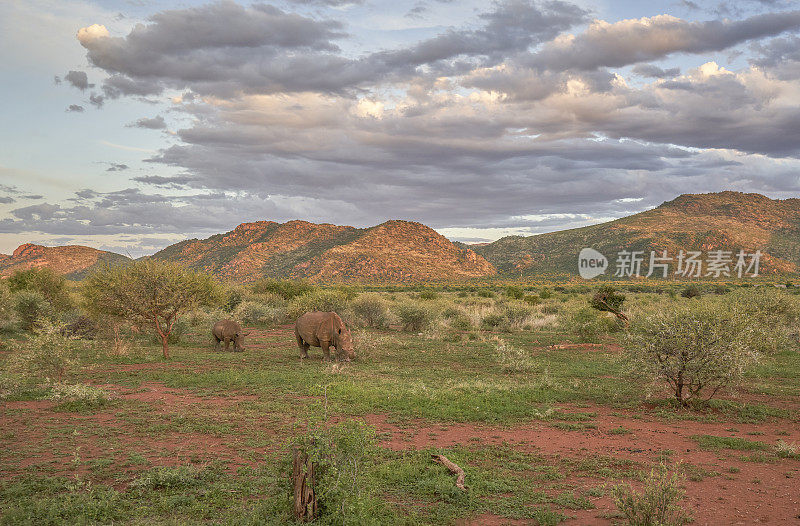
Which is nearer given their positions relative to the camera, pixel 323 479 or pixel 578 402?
pixel 323 479

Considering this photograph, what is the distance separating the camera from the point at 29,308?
2747 cm

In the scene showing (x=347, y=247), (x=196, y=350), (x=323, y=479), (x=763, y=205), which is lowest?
(x=196, y=350)

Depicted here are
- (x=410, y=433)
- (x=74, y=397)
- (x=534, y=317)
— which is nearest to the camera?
(x=410, y=433)

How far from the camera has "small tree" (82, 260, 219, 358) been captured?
19.6 m

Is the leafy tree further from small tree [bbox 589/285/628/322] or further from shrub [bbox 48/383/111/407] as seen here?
small tree [bbox 589/285/628/322]

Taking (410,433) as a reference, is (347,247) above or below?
above

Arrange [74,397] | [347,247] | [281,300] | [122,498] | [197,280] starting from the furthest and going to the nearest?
[347,247] < [281,300] < [197,280] < [74,397] < [122,498]

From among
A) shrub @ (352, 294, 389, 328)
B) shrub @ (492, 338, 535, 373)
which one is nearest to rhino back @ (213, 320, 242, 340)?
shrub @ (352, 294, 389, 328)

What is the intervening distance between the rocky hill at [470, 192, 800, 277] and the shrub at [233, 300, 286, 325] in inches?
2971

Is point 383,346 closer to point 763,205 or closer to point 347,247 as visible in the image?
point 347,247

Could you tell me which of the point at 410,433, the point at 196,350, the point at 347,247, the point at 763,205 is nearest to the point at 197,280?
the point at 196,350

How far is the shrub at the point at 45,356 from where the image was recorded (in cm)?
1364

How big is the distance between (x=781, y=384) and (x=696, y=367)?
691cm

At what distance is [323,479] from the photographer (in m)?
6.32
